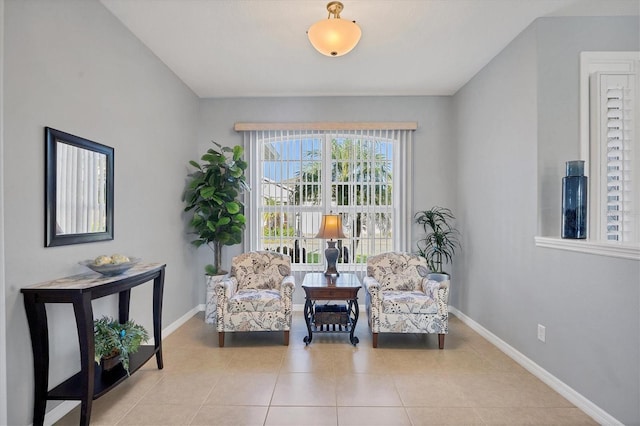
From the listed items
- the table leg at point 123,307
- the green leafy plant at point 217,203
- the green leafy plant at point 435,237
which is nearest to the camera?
the table leg at point 123,307

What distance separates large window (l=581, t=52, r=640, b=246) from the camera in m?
2.65

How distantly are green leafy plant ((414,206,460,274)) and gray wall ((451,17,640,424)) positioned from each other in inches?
13.5

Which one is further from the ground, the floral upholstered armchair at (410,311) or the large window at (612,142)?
the large window at (612,142)

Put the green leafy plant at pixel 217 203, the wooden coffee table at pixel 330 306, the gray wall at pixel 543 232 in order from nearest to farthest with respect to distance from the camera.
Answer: the gray wall at pixel 543 232 → the wooden coffee table at pixel 330 306 → the green leafy plant at pixel 217 203

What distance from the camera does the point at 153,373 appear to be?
8.94 ft

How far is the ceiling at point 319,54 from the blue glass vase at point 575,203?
1305 mm

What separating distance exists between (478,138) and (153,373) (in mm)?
3953

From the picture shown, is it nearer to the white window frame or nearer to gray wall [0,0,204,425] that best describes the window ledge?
the white window frame

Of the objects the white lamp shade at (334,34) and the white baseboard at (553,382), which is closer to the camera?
the white baseboard at (553,382)

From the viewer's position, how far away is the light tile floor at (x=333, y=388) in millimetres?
2119

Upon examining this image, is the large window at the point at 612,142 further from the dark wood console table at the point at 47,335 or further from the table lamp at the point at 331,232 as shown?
the dark wood console table at the point at 47,335

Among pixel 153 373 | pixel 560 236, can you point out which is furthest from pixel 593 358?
pixel 153 373

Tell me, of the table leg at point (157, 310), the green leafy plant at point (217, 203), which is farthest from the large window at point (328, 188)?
the table leg at point (157, 310)

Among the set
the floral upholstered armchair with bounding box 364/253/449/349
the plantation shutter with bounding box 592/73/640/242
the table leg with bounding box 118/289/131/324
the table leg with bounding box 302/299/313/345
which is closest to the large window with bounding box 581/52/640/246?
the plantation shutter with bounding box 592/73/640/242
